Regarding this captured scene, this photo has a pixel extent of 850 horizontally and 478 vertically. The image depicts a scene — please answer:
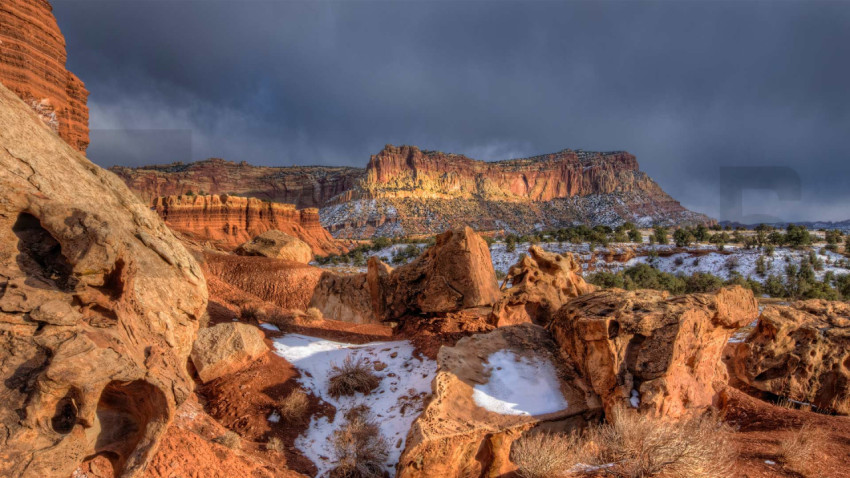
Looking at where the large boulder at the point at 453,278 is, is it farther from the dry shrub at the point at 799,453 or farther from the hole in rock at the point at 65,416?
the hole in rock at the point at 65,416

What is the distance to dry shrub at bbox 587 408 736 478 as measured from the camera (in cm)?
477

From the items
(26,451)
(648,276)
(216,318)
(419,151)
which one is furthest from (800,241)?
(419,151)

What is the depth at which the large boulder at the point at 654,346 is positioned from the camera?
20.6 ft

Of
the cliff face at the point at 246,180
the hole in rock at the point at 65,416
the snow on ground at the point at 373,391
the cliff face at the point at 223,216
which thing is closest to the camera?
the hole in rock at the point at 65,416

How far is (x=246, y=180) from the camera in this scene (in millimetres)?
129250

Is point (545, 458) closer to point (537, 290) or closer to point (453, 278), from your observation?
point (453, 278)

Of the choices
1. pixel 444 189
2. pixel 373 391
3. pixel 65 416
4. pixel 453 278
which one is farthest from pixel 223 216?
pixel 444 189

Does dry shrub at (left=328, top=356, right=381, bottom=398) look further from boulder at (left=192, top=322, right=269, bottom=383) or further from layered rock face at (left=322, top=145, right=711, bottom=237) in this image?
layered rock face at (left=322, top=145, right=711, bottom=237)

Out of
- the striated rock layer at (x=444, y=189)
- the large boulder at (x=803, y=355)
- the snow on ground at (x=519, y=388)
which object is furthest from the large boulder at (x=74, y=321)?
the striated rock layer at (x=444, y=189)

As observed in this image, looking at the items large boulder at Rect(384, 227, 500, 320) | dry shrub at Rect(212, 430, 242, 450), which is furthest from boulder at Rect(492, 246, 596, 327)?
dry shrub at Rect(212, 430, 242, 450)

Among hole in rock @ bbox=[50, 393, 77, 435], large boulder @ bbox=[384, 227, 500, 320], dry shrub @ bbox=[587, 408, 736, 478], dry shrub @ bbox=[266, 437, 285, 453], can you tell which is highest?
large boulder @ bbox=[384, 227, 500, 320]

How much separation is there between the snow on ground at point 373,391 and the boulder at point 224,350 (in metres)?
1.12

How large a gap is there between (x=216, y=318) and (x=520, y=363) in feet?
24.7

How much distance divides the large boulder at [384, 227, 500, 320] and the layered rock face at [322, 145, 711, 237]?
8954 centimetres
